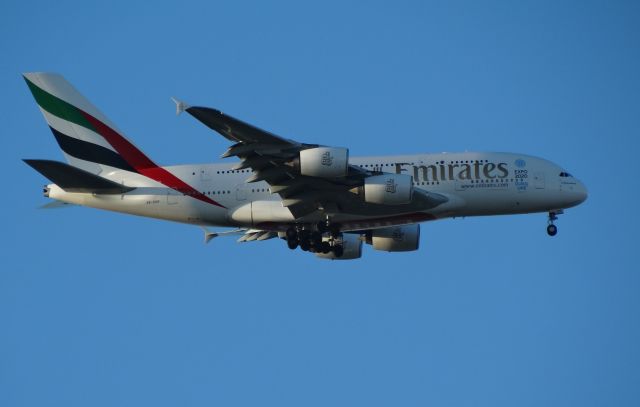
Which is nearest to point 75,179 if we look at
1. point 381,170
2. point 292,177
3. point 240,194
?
point 240,194

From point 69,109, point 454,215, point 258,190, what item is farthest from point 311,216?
point 69,109

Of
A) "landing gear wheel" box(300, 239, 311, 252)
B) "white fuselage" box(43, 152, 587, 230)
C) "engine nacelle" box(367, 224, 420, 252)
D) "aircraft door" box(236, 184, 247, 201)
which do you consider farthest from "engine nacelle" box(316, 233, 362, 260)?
"aircraft door" box(236, 184, 247, 201)

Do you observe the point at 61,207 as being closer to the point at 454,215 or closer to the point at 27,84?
the point at 27,84

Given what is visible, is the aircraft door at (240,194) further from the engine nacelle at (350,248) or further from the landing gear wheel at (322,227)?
the engine nacelle at (350,248)

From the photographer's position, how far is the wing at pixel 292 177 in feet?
139

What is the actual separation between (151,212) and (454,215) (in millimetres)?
13734

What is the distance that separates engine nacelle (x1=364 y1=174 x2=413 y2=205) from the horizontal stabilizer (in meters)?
11.2

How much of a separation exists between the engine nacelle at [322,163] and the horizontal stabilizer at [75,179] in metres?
9.55

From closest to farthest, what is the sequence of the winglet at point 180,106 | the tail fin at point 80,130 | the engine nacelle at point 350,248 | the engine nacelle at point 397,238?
the winglet at point 180,106
the tail fin at point 80,130
the engine nacelle at point 397,238
the engine nacelle at point 350,248

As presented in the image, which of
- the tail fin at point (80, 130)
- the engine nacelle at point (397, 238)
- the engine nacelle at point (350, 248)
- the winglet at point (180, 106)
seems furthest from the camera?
the engine nacelle at point (350, 248)

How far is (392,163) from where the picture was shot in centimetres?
4828

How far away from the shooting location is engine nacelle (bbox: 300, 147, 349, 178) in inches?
1711

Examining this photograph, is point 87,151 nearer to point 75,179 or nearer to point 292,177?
point 75,179

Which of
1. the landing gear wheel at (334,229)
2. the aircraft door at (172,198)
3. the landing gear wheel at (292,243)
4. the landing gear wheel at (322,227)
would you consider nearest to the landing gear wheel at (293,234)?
the landing gear wheel at (292,243)
